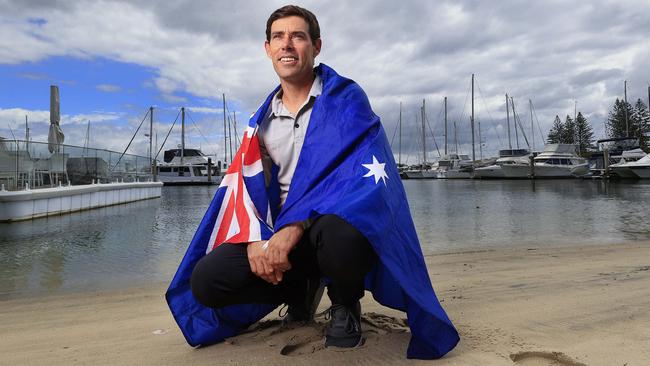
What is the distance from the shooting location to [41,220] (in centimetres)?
1522

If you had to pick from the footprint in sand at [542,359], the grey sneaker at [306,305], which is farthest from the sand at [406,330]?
the grey sneaker at [306,305]

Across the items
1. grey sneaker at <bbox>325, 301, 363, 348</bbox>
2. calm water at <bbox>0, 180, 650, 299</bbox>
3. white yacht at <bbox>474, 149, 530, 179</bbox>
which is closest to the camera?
grey sneaker at <bbox>325, 301, 363, 348</bbox>

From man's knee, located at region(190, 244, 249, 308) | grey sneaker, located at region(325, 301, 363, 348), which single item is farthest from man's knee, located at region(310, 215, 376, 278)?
man's knee, located at region(190, 244, 249, 308)

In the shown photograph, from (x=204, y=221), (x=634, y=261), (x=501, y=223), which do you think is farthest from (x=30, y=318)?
(x=501, y=223)

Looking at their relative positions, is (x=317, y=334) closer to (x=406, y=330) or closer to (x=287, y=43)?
(x=406, y=330)

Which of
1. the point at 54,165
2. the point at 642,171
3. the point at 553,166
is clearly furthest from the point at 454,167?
the point at 54,165

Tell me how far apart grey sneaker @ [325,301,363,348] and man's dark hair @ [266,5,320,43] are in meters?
1.45

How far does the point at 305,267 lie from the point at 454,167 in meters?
84.4

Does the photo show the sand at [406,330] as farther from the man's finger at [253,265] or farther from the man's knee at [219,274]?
the man's finger at [253,265]

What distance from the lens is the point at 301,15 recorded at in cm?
250

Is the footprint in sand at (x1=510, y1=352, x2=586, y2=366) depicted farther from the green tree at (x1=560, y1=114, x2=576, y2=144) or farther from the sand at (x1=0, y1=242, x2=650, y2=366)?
the green tree at (x1=560, y1=114, x2=576, y2=144)

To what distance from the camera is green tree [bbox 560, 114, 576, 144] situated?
328 feet

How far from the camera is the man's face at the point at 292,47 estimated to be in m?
2.48

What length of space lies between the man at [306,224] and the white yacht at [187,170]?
63.3 metres
